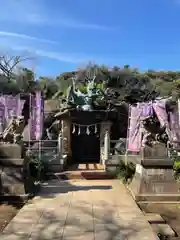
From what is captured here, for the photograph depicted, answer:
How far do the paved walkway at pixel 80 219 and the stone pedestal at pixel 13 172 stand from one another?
22.8 inches

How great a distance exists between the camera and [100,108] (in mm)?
21172

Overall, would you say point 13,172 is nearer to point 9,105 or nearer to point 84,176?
point 84,176

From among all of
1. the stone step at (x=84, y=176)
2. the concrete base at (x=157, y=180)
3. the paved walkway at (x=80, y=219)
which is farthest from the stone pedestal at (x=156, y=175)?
the stone step at (x=84, y=176)

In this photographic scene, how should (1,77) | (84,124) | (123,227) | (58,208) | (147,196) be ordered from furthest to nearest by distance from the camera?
1. (1,77)
2. (84,124)
3. (147,196)
4. (58,208)
5. (123,227)

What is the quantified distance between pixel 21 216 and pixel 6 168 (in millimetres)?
2558


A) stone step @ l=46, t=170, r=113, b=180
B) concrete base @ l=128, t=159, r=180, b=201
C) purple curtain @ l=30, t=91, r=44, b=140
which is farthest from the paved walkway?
purple curtain @ l=30, t=91, r=44, b=140

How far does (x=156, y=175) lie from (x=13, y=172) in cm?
395

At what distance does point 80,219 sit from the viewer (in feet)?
22.4

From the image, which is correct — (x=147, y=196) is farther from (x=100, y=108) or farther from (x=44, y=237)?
(x=100, y=108)

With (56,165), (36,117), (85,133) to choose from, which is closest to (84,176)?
(56,165)

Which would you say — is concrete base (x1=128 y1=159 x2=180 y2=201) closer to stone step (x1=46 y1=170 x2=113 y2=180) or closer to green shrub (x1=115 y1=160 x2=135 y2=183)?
green shrub (x1=115 y1=160 x2=135 y2=183)

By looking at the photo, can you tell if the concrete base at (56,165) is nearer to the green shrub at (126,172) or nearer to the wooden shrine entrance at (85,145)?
the green shrub at (126,172)

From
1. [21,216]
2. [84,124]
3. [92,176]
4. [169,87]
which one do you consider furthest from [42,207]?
[169,87]

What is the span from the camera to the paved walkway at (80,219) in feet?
18.8
